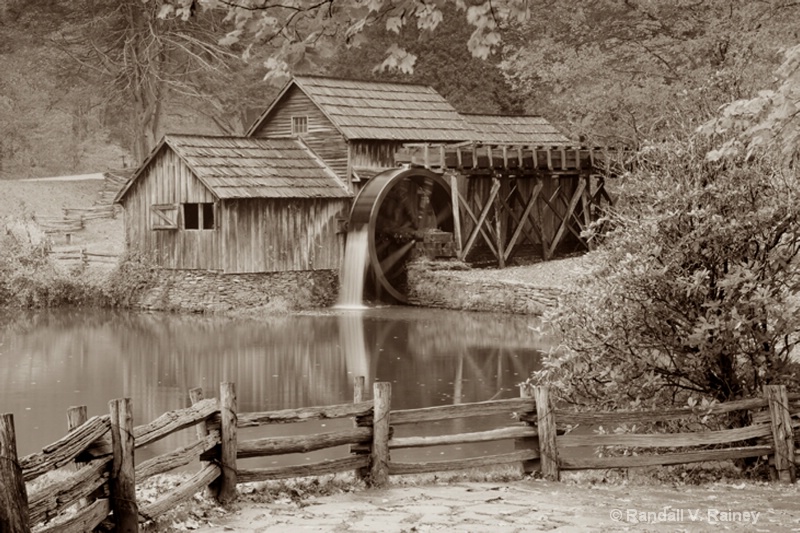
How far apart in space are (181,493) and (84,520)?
1123 millimetres

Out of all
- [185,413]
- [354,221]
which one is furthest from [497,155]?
[185,413]

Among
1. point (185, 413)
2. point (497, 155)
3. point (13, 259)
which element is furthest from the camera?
point (497, 155)

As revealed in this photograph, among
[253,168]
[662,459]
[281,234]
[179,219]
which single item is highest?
[253,168]

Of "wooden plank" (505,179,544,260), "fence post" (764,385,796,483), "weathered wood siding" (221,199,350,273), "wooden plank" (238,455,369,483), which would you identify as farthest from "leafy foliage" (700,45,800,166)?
"wooden plank" (505,179,544,260)

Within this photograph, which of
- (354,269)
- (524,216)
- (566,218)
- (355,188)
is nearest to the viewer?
(354,269)

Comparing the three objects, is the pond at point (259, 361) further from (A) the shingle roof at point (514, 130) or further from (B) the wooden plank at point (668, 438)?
(A) the shingle roof at point (514, 130)

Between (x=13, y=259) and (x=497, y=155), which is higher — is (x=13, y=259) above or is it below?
below

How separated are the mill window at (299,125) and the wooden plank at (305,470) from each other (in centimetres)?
2511

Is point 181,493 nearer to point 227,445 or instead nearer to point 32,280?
point 227,445

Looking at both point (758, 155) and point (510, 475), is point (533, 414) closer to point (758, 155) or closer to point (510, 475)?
point (510, 475)

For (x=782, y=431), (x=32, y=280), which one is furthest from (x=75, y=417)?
(x=32, y=280)

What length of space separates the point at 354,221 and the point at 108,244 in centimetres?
1009

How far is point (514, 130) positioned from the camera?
38.0m

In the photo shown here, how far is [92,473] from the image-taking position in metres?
7.64
